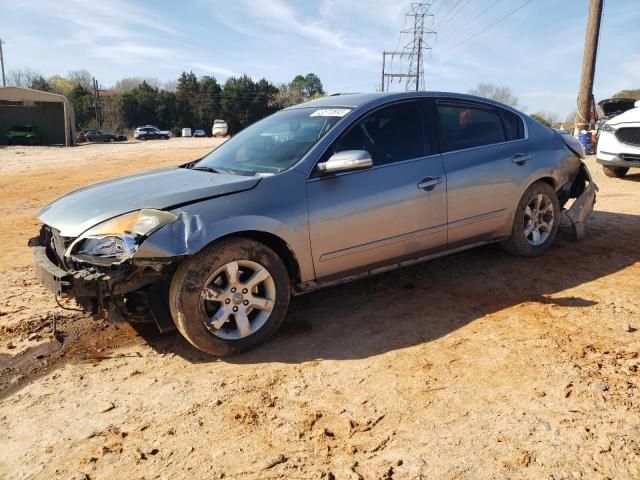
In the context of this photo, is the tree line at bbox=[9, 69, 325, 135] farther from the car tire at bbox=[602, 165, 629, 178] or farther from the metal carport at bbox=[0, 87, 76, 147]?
the car tire at bbox=[602, 165, 629, 178]

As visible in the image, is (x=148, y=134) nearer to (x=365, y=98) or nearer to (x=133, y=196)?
(x=365, y=98)

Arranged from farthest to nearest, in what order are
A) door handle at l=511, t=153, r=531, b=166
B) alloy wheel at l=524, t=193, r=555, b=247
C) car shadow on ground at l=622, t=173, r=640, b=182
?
1. car shadow on ground at l=622, t=173, r=640, b=182
2. alloy wheel at l=524, t=193, r=555, b=247
3. door handle at l=511, t=153, r=531, b=166

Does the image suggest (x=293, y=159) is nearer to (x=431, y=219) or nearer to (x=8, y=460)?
(x=431, y=219)

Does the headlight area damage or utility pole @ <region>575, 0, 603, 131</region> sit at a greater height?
utility pole @ <region>575, 0, 603, 131</region>

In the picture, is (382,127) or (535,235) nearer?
(382,127)

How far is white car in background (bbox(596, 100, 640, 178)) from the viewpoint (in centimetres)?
943

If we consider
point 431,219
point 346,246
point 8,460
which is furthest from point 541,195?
point 8,460

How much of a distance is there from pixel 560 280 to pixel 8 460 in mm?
4366

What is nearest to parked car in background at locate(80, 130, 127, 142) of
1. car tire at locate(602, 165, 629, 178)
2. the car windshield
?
car tire at locate(602, 165, 629, 178)

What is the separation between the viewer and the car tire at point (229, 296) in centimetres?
318

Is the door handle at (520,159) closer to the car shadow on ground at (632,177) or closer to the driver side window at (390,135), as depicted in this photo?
the driver side window at (390,135)

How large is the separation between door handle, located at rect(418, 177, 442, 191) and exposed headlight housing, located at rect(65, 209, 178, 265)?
6.53ft

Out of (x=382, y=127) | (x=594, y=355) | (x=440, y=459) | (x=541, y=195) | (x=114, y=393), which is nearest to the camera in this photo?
(x=440, y=459)

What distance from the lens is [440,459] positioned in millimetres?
2322
